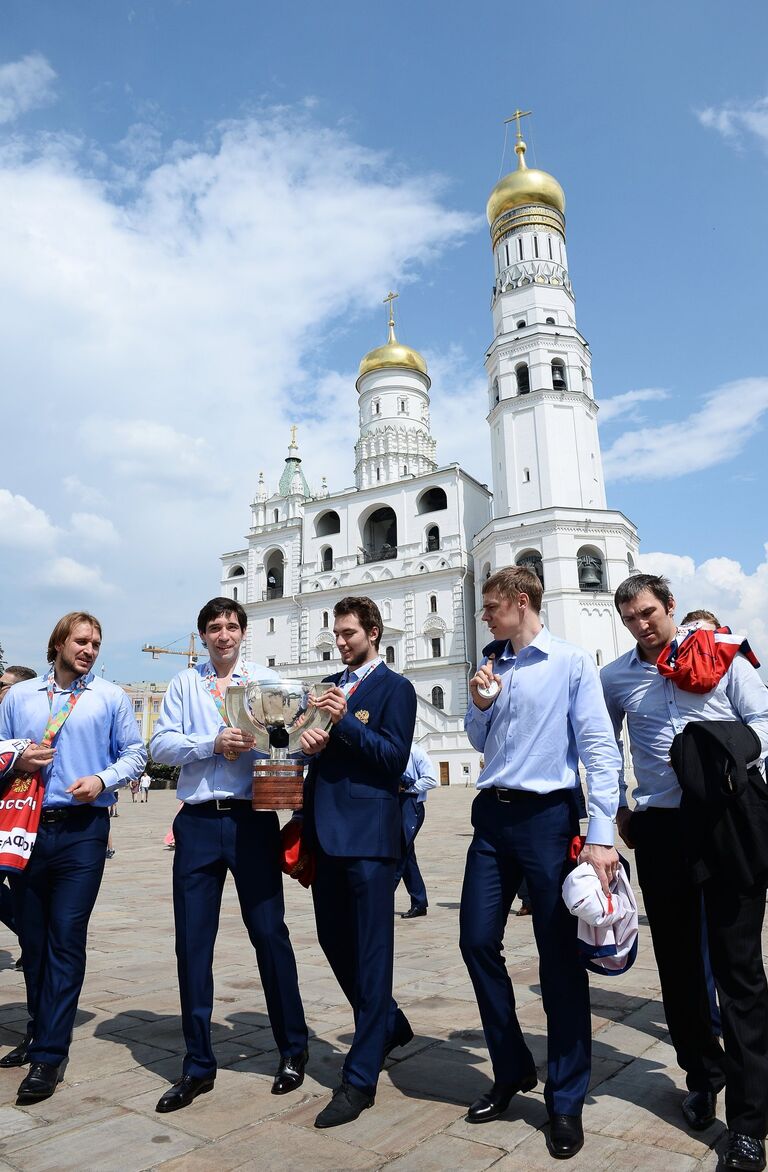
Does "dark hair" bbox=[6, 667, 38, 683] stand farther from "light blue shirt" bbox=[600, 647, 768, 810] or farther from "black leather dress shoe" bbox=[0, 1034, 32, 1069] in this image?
"light blue shirt" bbox=[600, 647, 768, 810]

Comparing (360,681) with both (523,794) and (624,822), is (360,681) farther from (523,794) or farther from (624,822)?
(624,822)

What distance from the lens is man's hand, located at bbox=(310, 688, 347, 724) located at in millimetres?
3295

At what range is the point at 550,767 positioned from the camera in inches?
127

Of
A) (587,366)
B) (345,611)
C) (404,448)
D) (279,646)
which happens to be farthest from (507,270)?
(345,611)

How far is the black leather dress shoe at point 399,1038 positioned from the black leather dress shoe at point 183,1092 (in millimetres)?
817

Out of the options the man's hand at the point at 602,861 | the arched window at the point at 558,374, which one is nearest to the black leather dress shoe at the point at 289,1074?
the man's hand at the point at 602,861

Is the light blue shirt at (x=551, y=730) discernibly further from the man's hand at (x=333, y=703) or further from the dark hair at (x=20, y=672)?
the dark hair at (x=20, y=672)

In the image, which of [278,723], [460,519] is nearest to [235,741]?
[278,723]

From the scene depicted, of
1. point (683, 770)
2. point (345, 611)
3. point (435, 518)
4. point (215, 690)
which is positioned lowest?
point (683, 770)

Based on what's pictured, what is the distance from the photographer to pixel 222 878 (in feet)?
12.0

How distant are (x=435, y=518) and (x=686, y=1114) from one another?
42.4 meters

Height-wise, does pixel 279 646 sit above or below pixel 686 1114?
above

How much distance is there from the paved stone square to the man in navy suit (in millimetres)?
260

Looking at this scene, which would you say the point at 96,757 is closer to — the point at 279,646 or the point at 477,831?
the point at 477,831
